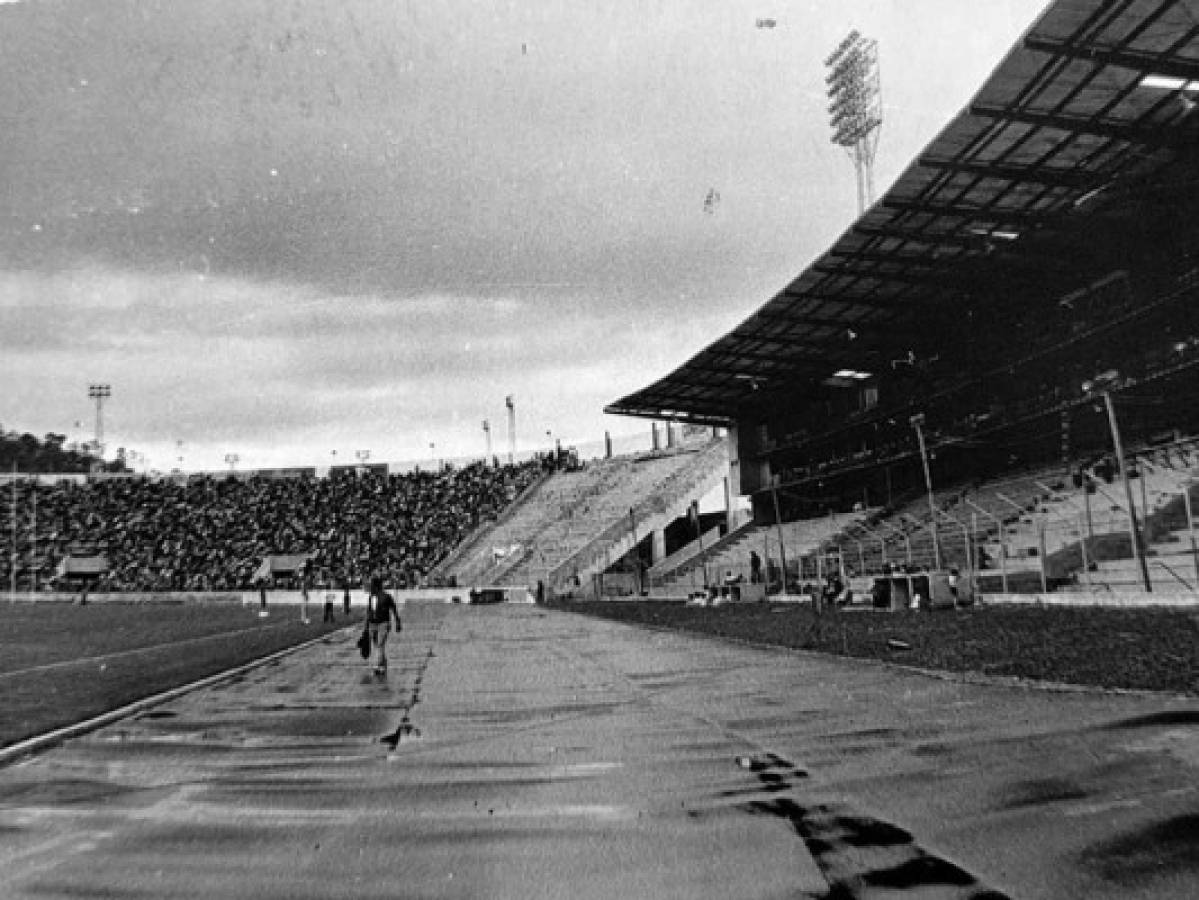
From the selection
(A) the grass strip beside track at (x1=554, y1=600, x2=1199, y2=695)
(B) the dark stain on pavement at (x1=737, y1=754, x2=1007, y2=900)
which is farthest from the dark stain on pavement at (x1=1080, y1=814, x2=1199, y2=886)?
(A) the grass strip beside track at (x1=554, y1=600, x2=1199, y2=695)

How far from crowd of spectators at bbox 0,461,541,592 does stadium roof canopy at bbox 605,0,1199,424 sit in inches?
1379

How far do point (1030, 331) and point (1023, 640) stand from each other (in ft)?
78.6

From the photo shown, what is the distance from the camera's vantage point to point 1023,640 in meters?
15.8

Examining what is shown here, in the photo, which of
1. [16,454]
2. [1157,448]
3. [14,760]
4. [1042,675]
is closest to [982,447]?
[1157,448]

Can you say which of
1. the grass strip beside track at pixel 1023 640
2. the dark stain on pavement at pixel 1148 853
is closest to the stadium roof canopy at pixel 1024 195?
the grass strip beside track at pixel 1023 640

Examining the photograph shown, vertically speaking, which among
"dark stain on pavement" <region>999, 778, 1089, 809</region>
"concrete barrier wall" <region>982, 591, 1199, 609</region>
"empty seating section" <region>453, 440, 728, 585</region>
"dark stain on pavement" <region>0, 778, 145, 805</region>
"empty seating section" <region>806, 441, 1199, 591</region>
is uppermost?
"empty seating section" <region>453, 440, 728, 585</region>

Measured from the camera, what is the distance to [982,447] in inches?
1561

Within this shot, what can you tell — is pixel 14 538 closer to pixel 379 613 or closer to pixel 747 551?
pixel 747 551

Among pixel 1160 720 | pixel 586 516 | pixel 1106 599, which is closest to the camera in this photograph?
pixel 1160 720

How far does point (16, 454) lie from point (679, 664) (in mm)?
126619

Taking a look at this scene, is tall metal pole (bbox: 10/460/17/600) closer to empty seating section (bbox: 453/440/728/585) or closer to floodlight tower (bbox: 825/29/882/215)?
empty seating section (bbox: 453/440/728/585)

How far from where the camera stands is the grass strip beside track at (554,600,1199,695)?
1181 cm

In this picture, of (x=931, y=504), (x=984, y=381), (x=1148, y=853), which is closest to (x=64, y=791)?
(x=1148, y=853)

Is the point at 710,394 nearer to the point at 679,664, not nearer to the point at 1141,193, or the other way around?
the point at 1141,193
